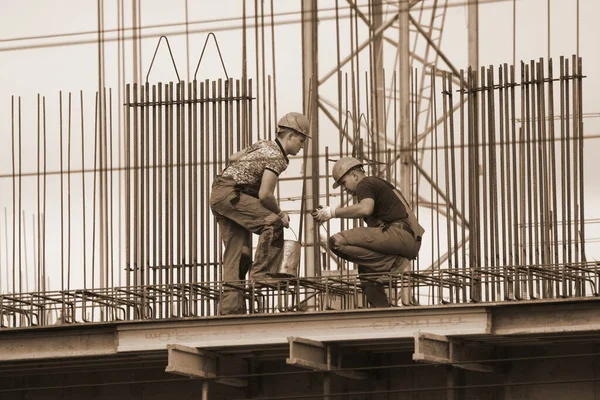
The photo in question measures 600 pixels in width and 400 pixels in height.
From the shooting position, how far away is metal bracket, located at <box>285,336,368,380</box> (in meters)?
17.8

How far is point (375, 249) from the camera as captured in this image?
18.8m

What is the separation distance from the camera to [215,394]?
20047 mm

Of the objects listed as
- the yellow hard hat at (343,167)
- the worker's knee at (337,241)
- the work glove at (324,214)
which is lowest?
the worker's knee at (337,241)

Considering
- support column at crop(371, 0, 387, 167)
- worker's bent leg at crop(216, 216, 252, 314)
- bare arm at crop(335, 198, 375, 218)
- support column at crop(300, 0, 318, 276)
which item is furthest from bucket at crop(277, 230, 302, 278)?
support column at crop(371, 0, 387, 167)

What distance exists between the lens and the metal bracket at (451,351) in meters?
17.5

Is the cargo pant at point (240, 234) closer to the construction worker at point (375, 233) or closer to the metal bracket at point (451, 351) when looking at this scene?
the construction worker at point (375, 233)

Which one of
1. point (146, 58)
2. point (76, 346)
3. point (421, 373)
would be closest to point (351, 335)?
point (421, 373)

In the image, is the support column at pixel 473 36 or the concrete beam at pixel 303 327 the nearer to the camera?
the concrete beam at pixel 303 327

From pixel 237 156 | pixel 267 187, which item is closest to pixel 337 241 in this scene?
pixel 267 187

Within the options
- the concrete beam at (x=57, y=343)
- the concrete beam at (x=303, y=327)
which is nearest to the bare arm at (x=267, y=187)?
the concrete beam at (x=303, y=327)

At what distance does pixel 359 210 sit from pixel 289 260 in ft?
3.64

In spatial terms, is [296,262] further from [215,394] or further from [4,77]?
[4,77]

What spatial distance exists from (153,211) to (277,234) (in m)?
2.24

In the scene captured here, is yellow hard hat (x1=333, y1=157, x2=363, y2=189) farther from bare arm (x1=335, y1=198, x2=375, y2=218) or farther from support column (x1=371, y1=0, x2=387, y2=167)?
support column (x1=371, y1=0, x2=387, y2=167)
